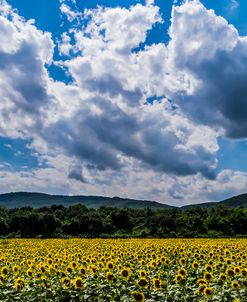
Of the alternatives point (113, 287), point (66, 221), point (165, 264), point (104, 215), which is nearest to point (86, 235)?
point (66, 221)

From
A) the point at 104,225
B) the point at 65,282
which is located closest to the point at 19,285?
the point at 65,282

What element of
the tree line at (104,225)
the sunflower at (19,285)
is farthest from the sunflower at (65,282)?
the tree line at (104,225)

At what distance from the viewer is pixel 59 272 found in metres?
12.3

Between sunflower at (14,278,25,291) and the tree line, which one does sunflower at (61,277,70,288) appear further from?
the tree line

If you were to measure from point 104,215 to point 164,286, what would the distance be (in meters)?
57.4

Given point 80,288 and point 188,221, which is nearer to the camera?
point 80,288

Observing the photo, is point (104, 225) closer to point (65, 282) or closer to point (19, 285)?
point (65, 282)

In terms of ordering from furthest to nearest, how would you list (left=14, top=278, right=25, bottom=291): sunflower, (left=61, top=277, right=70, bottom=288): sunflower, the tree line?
the tree line, (left=61, top=277, right=70, bottom=288): sunflower, (left=14, top=278, right=25, bottom=291): sunflower

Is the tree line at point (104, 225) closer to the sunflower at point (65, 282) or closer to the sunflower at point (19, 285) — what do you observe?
the sunflower at point (19, 285)

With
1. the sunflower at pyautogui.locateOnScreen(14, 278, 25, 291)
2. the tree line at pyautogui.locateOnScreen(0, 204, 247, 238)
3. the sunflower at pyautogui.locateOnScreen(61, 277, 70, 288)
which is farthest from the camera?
the tree line at pyautogui.locateOnScreen(0, 204, 247, 238)

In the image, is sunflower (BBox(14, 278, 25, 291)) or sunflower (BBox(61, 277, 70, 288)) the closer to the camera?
sunflower (BBox(14, 278, 25, 291))

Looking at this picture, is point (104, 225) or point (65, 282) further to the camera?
point (104, 225)

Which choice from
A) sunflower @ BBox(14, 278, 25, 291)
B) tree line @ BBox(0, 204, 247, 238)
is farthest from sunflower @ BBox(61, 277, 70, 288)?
tree line @ BBox(0, 204, 247, 238)

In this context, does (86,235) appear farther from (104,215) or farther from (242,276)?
(242,276)
